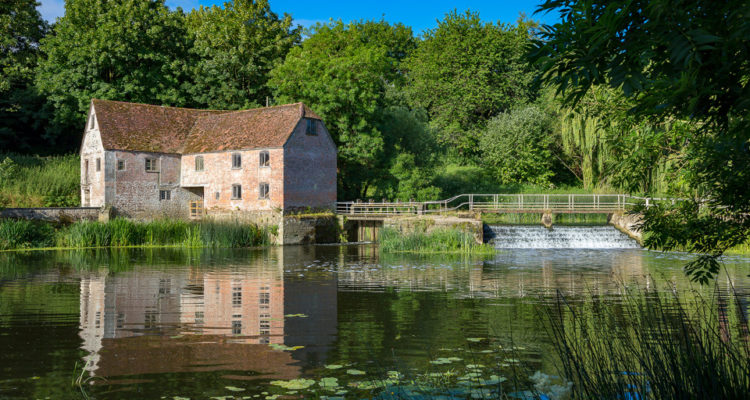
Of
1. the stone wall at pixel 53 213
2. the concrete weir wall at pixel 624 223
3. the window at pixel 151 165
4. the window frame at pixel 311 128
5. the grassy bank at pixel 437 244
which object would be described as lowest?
the grassy bank at pixel 437 244

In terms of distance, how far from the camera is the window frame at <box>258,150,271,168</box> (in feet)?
145

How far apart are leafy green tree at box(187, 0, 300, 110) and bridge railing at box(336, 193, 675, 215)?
13607 millimetres

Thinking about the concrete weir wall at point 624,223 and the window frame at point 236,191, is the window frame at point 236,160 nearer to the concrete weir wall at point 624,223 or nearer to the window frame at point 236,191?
the window frame at point 236,191

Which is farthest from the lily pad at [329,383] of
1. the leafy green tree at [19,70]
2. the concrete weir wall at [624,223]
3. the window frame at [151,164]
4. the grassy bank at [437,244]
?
the leafy green tree at [19,70]

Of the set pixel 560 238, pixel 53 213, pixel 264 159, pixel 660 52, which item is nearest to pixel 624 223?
pixel 560 238

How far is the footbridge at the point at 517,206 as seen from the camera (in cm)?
4284

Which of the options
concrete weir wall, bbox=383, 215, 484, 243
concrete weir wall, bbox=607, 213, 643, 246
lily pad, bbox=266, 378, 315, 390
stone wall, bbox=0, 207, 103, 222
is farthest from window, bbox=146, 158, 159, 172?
lily pad, bbox=266, 378, 315, 390

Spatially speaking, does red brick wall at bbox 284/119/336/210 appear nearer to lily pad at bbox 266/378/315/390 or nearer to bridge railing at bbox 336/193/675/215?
bridge railing at bbox 336/193/675/215

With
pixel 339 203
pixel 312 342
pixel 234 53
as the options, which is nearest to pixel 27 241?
pixel 339 203

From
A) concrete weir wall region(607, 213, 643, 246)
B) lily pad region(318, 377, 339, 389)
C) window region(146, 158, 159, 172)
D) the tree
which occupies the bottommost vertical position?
lily pad region(318, 377, 339, 389)

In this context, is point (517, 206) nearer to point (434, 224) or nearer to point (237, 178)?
point (434, 224)

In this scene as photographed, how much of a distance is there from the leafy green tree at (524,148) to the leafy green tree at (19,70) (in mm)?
37609

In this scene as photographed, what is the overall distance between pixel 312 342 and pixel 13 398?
4787mm

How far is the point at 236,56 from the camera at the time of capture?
174 ft
